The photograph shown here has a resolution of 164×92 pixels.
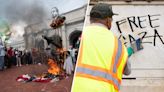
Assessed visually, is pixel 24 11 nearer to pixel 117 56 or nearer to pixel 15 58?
pixel 15 58

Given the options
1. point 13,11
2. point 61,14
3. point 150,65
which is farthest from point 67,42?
point 150,65

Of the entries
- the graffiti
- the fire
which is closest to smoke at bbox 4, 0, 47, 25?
the fire

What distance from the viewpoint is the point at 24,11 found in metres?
4.69

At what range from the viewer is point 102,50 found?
293 cm

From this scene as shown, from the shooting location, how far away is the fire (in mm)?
4574

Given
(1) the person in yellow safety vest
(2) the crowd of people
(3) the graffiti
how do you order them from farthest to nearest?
1. (3) the graffiti
2. (2) the crowd of people
3. (1) the person in yellow safety vest

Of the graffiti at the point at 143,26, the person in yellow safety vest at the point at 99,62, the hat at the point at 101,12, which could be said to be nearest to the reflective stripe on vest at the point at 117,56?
the person in yellow safety vest at the point at 99,62

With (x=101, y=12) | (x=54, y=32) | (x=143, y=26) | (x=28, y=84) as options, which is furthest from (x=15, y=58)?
(x=143, y=26)

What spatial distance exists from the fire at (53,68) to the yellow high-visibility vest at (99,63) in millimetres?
1600

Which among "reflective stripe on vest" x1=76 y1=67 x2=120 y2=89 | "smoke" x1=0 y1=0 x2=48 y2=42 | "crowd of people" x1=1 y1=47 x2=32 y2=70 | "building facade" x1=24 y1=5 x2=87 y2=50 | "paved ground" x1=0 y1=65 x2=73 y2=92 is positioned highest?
"smoke" x1=0 y1=0 x2=48 y2=42

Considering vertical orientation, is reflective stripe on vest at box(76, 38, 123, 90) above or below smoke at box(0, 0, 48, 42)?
below

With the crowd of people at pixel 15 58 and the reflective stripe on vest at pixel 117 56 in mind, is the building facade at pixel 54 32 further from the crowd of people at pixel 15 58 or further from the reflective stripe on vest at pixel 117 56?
the reflective stripe on vest at pixel 117 56

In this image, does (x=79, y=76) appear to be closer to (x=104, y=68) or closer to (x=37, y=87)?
(x=104, y=68)

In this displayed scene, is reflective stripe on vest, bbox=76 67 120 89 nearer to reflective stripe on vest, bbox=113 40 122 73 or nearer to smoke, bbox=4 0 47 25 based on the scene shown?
reflective stripe on vest, bbox=113 40 122 73
